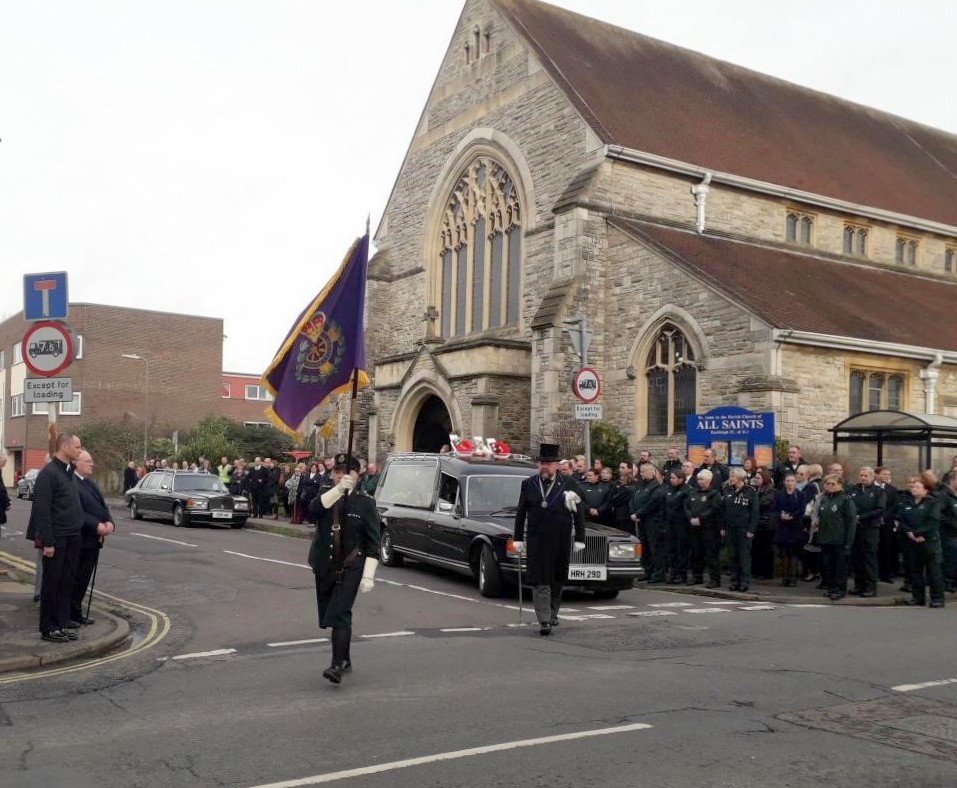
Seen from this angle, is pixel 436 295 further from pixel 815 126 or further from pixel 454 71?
pixel 815 126

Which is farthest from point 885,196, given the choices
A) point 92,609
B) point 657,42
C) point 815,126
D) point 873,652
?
point 92,609

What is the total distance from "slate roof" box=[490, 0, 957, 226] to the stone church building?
0.35 feet

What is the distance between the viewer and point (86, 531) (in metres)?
10.4

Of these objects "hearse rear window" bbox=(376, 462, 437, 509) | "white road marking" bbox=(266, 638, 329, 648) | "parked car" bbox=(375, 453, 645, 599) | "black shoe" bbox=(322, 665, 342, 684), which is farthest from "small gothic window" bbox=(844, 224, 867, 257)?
"black shoe" bbox=(322, 665, 342, 684)

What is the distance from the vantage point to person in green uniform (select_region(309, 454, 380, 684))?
804 centimetres

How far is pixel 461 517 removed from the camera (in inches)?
547

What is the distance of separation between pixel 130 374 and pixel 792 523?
172 feet

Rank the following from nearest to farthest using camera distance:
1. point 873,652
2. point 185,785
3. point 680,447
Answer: point 185,785 → point 873,652 → point 680,447

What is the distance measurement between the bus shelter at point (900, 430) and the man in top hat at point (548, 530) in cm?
860

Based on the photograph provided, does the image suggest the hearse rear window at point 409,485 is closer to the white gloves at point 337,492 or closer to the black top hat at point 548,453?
the black top hat at point 548,453

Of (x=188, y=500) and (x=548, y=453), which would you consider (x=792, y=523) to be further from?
(x=188, y=500)

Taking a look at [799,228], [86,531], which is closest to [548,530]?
[86,531]

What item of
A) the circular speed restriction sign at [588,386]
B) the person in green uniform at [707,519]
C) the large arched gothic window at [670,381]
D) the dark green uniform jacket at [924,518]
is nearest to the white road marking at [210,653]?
the person in green uniform at [707,519]

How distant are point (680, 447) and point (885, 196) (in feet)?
46.1
